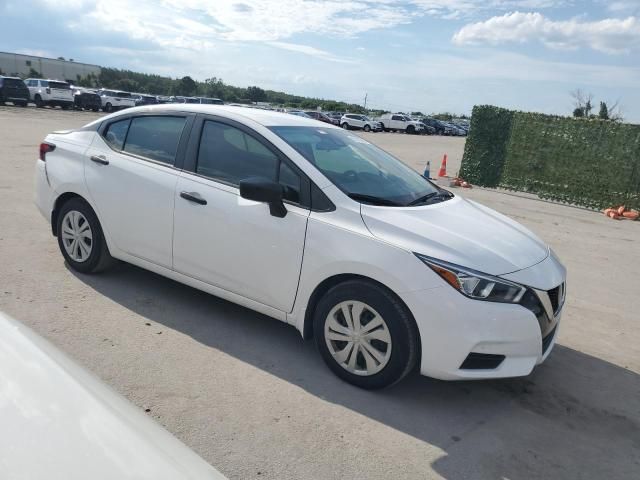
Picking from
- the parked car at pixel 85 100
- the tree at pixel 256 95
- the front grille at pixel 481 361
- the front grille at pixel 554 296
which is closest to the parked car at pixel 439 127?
the tree at pixel 256 95

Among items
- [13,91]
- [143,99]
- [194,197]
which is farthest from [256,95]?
[194,197]

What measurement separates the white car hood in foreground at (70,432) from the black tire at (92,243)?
2966mm

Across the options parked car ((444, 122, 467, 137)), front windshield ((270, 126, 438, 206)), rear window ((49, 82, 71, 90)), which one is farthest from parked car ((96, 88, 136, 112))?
front windshield ((270, 126, 438, 206))

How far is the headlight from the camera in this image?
319cm

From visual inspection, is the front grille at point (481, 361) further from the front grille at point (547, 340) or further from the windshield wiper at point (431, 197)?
the windshield wiper at point (431, 197)

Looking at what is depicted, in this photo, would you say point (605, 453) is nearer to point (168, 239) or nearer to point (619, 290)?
point (168, 239)

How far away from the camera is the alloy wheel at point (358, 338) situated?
3.39 metres

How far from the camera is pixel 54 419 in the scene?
158 centimetres

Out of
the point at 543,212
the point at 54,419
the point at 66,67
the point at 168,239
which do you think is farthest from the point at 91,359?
Answer: the point at 66,67

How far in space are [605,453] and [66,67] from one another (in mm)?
111022

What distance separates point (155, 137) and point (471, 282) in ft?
9.37

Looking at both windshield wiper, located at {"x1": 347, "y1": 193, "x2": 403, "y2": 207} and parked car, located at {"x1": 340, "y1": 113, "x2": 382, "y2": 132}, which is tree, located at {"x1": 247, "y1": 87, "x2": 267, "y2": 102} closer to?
parked car, located at {"x1": 340, "y1": 113, "x2": 382, "y2": 132}

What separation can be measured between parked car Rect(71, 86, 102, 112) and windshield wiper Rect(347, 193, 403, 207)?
3931cm

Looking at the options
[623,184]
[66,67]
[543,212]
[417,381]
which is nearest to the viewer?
[417,381]
